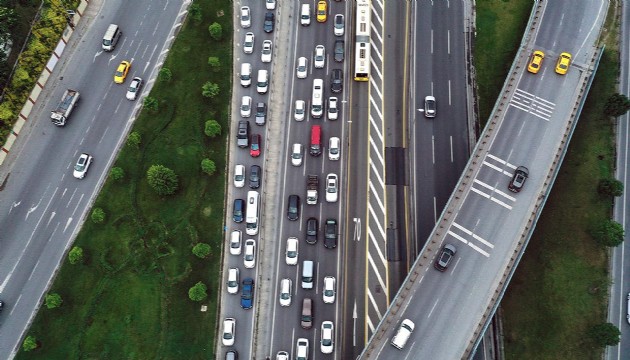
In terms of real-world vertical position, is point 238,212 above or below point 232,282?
above

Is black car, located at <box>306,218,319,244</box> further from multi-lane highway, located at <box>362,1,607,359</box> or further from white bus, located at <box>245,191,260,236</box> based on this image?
multi-lane highway, located at <box>362,1,607,359</box>

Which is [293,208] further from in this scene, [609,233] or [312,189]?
[609,233]

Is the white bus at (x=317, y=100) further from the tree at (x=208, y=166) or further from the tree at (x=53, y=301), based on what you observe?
the tree at (x=53, y=301)

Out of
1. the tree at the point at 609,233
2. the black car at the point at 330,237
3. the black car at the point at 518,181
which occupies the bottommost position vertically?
the black car at the point at 330,237

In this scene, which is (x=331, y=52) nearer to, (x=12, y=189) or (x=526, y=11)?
(x=526, y=11)

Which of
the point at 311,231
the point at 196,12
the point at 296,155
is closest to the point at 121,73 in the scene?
the point at 196,12

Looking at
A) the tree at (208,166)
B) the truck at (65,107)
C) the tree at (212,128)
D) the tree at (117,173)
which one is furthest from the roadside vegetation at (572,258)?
the truck at (65,107)
